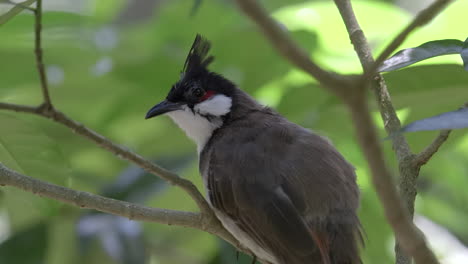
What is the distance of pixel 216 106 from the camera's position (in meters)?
3.02

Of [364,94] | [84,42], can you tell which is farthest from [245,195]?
[364,94]

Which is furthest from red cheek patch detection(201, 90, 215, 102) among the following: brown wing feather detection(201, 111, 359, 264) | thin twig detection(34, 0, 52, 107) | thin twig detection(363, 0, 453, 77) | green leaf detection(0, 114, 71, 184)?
thin twig detection(363, 0, 453, 77)

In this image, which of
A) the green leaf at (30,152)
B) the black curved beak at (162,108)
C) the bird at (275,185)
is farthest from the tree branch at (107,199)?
the black curved beak at (162,108)

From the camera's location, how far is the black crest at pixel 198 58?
2893 millimetres

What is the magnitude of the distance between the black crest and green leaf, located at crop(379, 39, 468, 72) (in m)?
1.18

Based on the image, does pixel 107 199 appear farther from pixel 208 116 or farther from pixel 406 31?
pixel 406 31

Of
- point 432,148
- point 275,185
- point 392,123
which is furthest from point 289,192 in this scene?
point 432,148

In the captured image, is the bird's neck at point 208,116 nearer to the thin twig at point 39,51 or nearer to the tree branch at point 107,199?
the tree branch at point 107,199

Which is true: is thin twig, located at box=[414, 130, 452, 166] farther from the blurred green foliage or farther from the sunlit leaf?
the sunlit leaf

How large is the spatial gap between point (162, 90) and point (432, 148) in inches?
53.4

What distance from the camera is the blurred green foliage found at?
264cm

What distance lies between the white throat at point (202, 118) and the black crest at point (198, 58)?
153mm

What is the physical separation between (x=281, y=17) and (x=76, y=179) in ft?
3.75

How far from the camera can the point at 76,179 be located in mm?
2918
